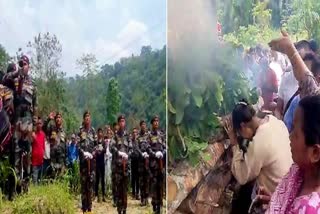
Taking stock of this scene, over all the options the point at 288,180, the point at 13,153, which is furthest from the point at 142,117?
the point at 288,180

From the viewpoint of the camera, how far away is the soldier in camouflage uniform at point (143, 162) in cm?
250

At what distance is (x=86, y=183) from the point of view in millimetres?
2400

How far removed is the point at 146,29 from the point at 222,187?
0.70 metres

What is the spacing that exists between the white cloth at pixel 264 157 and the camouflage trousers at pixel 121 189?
45 centimetres

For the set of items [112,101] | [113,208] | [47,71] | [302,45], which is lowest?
[113,208]

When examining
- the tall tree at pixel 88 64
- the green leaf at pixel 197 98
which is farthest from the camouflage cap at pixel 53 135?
the green leaf at pixel 197 98

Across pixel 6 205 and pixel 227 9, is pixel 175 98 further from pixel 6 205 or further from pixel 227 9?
pixel 6 205

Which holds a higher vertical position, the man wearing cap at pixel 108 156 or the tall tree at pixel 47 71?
the tall tree at pixel 47 71

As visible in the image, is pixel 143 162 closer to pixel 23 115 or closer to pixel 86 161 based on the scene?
pixel 86 161

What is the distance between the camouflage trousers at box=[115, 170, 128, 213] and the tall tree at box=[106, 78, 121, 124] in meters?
0.21

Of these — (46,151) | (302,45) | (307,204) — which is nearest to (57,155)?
(46,151)

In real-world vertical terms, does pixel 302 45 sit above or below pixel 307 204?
above

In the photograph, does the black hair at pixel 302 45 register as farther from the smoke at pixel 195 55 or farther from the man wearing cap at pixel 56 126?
the man wearing cap at pixel 56 126

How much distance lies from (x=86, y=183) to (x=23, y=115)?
0.35 metres
